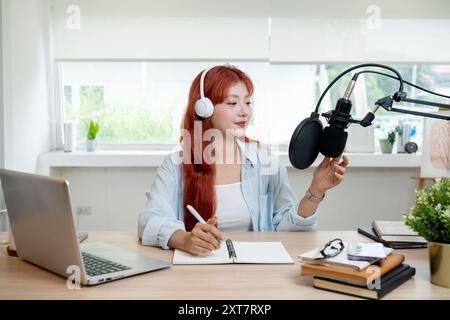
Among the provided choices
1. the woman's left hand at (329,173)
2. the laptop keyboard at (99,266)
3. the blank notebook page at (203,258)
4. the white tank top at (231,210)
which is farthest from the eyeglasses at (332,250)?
the white tank top at (231,210)

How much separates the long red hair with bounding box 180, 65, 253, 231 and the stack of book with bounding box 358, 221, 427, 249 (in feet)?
1.82

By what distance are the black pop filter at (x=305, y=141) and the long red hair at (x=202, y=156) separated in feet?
1.77

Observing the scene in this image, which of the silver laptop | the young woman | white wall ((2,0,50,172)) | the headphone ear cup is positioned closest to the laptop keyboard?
the silver laptop

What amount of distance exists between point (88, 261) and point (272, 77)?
2.38 meters

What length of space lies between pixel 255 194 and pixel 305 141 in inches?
22.7

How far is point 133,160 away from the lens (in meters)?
3.38

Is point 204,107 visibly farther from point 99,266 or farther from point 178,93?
point 178,93

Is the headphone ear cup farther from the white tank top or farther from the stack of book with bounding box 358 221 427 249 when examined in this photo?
the stack of book with bounding box 358 221 427 249

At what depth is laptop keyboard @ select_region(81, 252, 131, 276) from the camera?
1300 mm

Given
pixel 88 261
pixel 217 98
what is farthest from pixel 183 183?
pixel 88 261

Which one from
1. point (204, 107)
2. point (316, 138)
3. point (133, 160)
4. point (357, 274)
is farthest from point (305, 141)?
point (133, 160)

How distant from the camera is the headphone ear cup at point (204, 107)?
1889 mm
